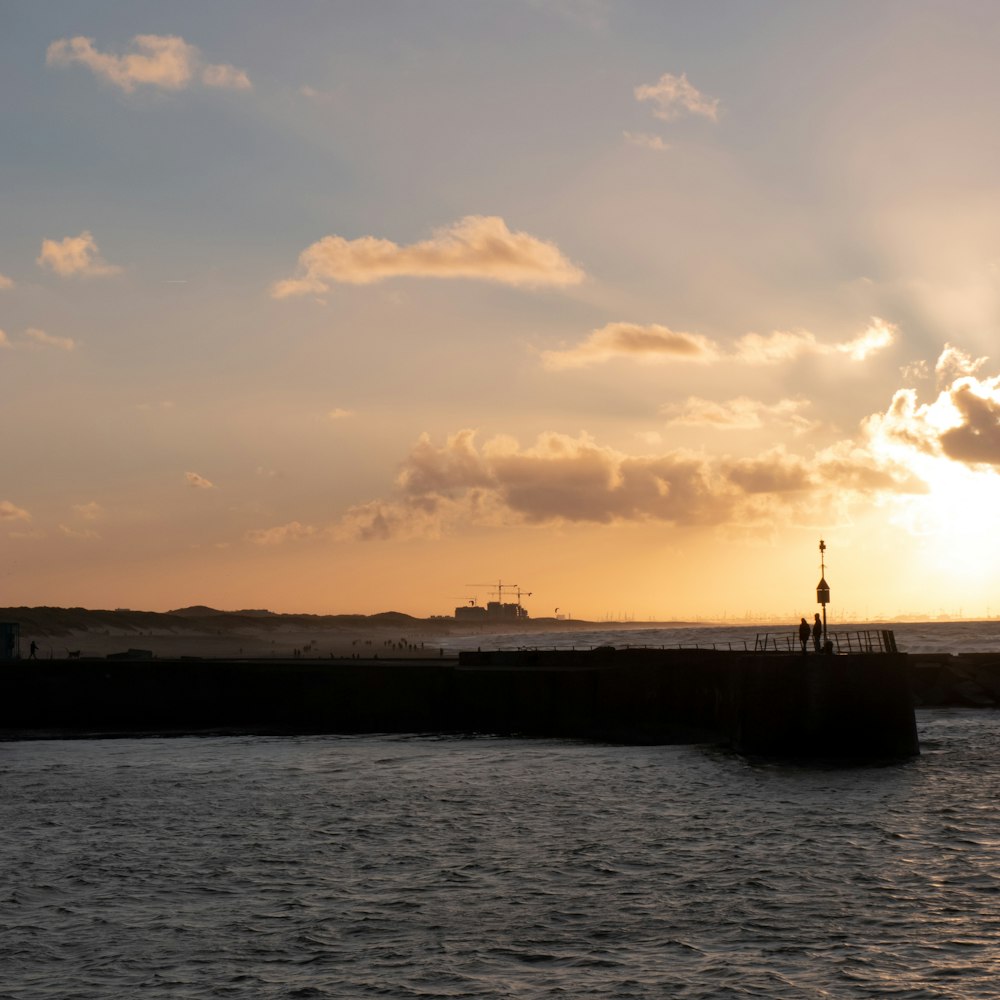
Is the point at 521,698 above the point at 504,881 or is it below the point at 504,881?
above

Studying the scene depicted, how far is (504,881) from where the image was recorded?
24.8 metres

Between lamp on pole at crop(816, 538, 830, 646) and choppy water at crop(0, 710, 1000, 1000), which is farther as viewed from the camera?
lamp on pole at crop(816, 538, 830, 646)

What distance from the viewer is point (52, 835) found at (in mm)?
30266

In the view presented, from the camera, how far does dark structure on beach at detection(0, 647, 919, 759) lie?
131 feet

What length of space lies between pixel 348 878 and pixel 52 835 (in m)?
9.27

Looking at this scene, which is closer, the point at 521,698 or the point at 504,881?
the point at 504,881

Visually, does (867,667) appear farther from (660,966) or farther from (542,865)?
(660,966)

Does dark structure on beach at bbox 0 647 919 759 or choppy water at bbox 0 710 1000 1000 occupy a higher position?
dark structure on beach at bbox 0 647 919 759

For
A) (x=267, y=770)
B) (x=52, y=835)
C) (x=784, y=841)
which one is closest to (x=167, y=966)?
(x=52, y=835)

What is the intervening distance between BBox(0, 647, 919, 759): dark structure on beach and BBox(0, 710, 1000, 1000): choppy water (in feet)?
6.13

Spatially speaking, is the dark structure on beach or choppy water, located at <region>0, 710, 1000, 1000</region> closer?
choppy water, located at <region>0, 710, 1000, 1000</region>

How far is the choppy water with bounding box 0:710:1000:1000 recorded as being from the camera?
18.9 m

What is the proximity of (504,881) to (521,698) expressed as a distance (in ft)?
100

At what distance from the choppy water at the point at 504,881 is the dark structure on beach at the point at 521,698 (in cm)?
187
